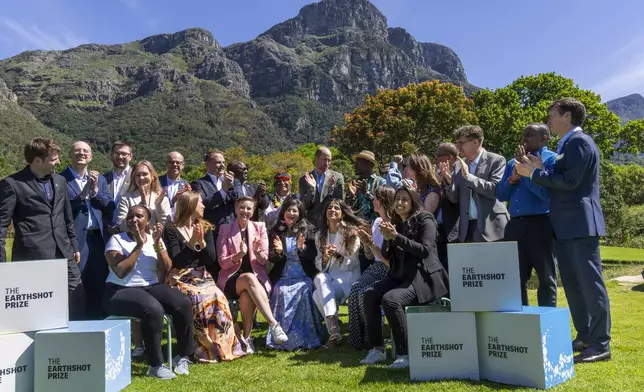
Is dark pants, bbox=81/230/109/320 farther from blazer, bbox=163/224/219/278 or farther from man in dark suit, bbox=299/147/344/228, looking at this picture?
man in dark suit, bbox=299/147/344/228

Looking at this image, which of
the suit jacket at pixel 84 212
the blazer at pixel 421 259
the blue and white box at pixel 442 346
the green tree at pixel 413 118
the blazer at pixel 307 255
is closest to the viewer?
the blue and white box at pixel 442 346


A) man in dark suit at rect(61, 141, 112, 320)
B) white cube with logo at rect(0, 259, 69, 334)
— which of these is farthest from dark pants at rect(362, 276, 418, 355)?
man in dark suit at rect(61, 141, 112, 320)

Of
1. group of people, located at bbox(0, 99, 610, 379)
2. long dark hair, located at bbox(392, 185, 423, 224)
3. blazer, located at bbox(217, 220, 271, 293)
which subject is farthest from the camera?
blazer, located at bbox(217, 220, 271, 293)

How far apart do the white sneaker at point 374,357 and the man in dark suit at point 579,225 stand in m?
1.74

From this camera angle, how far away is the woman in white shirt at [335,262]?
552 cm

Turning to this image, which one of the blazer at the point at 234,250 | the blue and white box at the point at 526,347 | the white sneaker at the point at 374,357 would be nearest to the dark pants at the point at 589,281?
the blue and white box at the point at 526,347

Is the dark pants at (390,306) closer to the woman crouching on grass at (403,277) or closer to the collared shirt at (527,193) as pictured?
the woman crouching on grass at (403,277)

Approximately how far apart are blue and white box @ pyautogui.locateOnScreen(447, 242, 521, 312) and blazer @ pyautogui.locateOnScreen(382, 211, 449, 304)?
0.61 meters

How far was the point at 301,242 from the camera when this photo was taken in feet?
19.4

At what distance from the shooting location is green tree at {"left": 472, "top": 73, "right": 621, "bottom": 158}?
27.7 metres

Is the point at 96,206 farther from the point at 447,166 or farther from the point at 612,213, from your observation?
the point at 612,213

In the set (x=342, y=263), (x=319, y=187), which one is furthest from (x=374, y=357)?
(x=319, y=187)

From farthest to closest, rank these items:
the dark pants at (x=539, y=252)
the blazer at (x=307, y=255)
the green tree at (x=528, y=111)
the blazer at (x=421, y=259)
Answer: the green tree at (x=528, y=111), the blazer at (x=307, y=255), the dark pants at (x=539, y=252), the blazer at (x=421, y=259)

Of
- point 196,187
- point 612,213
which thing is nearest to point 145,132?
point 612,213
